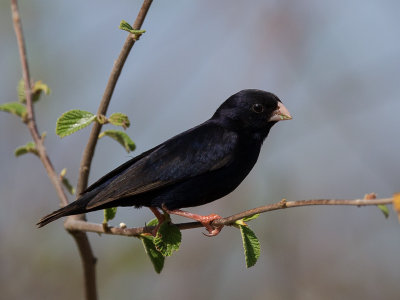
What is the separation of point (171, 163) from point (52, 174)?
71 centimetres

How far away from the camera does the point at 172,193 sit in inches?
156

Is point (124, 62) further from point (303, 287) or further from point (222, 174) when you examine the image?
point (303, 287)

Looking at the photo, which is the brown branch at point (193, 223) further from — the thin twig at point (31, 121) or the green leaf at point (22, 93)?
the green leaf at point (22, 93)

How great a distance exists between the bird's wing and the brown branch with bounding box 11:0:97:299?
0.22 metres

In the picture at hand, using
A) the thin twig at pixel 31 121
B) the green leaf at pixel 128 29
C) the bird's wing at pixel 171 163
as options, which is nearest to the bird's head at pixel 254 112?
the bird's wing at pixel 171 163

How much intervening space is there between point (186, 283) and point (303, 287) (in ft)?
3.54

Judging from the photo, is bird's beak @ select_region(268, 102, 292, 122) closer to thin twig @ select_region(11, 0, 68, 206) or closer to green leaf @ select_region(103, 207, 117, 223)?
green leaf @ select_region(103, 207, 117, 223)

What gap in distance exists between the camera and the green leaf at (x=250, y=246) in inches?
116

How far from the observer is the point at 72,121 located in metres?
3.41

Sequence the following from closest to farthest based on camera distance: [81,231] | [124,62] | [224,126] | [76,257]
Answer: [124,62]
[81,231]
[224,126]
[76,257]

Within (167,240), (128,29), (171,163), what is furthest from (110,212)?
(128,29)

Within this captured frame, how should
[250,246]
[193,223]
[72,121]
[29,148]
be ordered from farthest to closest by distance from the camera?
[29,148], [72,121], [193,223], [250,246]

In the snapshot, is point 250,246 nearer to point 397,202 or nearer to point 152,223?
point 152,223

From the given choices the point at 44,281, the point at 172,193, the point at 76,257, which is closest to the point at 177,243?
the point at 172,193
